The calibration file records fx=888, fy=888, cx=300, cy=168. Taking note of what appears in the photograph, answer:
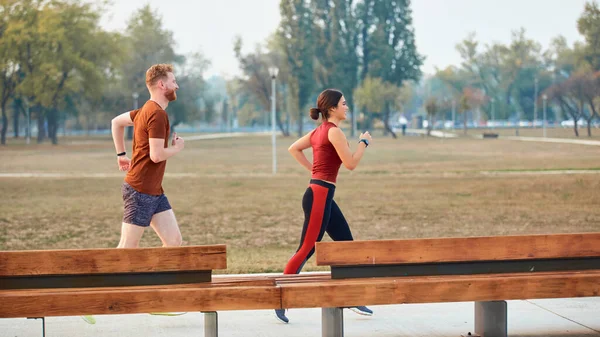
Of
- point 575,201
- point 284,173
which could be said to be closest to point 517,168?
point 284,173

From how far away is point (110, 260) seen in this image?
14.1 feet

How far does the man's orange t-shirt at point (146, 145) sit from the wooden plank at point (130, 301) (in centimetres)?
84

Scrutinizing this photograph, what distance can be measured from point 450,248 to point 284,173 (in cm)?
2259

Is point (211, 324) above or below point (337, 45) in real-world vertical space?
below

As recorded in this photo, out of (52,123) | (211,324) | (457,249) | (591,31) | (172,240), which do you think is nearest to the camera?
(457,249)

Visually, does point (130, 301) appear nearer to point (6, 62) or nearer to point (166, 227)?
point (166, 227)

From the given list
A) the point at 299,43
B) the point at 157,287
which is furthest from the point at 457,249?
the point at 299,43

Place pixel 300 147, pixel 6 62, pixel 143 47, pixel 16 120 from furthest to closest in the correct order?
pixel 143 47 < pixel 16 120 < pixel 6 62 < pixel 300 147

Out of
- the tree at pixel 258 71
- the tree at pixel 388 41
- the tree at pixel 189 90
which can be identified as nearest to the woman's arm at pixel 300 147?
the tree at pixel 388 41

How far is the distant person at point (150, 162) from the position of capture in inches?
187

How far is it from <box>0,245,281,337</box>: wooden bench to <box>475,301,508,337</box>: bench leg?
4.21 feet

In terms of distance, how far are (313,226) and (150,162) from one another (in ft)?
3.32

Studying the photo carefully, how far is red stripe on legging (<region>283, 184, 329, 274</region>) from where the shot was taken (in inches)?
203

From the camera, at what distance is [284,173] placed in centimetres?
2705
